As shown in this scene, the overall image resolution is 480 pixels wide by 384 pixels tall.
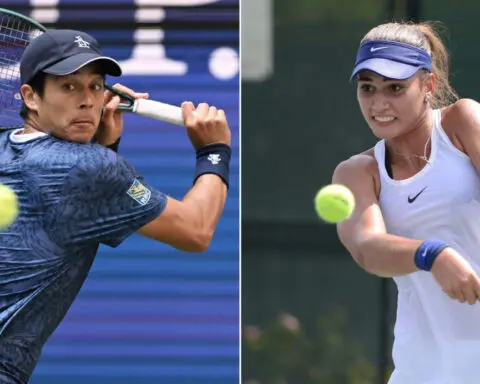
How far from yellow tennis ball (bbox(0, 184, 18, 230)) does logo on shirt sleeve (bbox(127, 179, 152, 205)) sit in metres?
0.31

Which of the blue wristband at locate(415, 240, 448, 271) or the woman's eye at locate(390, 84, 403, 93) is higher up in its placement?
the woman's eye at locate(390, 84, 403, 93)

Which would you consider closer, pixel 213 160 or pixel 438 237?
pixel 213 160

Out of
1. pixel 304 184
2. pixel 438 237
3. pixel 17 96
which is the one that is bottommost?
pixel 438 237

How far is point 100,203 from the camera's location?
355 cm

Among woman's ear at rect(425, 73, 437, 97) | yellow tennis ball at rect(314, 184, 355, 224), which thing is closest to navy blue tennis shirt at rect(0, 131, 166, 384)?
yellow tennis ball at rect(314, 184, 355, 224)

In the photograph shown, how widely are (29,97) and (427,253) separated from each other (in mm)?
1198

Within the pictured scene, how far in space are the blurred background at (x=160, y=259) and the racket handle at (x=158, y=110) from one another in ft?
7.59

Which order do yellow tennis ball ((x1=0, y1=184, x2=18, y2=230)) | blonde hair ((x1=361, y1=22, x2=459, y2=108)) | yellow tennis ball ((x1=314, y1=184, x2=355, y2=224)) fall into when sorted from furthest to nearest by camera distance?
blonde hair ((x1=361, y1=22, x2=459, y2=108)), yellow tennis ball ((x1=314, y1=184, x2=355, y2=224)), yellow tennis ball ((x1=0, y1=184, x2=18, y2=230))

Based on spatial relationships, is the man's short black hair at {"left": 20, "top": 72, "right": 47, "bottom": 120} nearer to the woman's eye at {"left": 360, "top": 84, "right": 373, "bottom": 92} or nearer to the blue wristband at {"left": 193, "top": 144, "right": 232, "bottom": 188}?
the blue wristband at {"left": 193, "top": 144, "right": 232, "bottom": 188}

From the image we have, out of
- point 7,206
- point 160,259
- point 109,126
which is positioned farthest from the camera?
point 160,259

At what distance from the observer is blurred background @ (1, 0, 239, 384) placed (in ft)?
20.7

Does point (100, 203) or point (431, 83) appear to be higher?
point (431, 83)

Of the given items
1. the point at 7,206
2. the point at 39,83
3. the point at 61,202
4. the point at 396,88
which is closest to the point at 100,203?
the point at 61,202

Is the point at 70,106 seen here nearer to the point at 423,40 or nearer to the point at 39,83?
the point at 39,83
